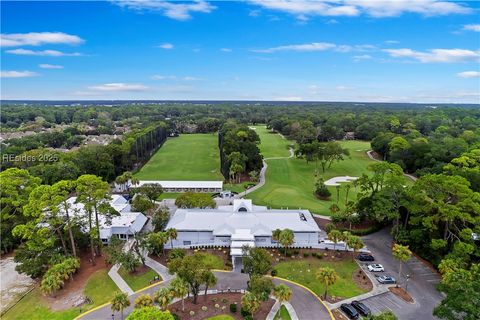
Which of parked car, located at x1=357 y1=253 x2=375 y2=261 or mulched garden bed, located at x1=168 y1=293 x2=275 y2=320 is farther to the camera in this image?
parked car, located at x1=357 y1=253 x2=375 y2=261

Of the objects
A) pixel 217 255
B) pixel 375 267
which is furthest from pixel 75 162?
pixel 375 267

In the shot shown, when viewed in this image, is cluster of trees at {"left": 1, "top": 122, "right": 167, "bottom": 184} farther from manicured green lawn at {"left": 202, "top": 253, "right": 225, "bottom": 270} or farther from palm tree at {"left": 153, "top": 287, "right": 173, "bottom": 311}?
palm tree at {"left": 153, "top": 287, "right": 173, "bottom": 311}

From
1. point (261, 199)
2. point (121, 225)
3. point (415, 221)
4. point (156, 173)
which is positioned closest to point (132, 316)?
point (121, 225)

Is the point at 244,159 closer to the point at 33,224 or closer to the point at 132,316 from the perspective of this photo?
the point at 33,224

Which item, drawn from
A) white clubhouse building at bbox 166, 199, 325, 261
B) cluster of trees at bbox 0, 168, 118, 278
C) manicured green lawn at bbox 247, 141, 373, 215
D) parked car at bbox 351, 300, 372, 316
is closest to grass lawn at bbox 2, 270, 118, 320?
cluster of trees at bbox 0, 168, 118, 278

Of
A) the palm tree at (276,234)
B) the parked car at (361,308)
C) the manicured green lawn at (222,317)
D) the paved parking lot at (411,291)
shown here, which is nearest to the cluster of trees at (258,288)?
the manicured green lawn at (222,317)

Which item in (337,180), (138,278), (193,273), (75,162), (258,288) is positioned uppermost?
(75,162)

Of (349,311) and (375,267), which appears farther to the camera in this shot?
(375,267)

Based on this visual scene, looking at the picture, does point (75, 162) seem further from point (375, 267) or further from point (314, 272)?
point (375, 267)
